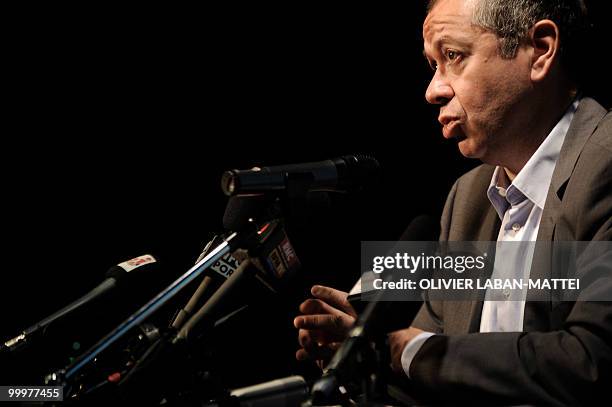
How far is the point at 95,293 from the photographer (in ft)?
5.89

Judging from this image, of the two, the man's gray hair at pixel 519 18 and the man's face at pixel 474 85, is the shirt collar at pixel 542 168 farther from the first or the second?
the man's gray hair at pixel 519 18

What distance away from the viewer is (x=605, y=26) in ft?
7.68

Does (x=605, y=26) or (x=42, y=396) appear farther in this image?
(x=605, y=26)

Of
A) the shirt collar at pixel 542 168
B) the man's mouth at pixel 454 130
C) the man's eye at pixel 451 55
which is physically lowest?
the shirt collar at pixel 542 168

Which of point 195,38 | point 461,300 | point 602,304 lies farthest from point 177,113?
point 602,304

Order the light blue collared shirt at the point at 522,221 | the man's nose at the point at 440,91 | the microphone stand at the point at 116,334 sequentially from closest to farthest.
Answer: the microphone stand at the point at 116,334, the light blue collared shirt at the point at 522,221, the man's nose at the point at 440,91

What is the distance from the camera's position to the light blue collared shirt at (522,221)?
2127 mm

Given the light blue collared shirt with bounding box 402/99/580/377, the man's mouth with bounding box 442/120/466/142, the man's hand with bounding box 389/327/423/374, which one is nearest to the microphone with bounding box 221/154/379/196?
the man's hand with bounding box 389/327/423/374

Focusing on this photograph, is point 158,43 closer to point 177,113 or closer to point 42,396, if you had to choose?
point 177,113

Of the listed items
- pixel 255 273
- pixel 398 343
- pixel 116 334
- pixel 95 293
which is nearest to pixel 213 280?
pixel 255 273

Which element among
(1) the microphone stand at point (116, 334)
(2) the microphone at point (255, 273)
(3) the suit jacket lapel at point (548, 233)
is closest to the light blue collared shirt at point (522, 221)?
(3) the suit jacket lapel at point (548, 233)

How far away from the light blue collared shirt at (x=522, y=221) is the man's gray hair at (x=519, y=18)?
0.79ft

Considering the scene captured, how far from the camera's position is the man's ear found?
2154 millimetres

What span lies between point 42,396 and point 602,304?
1.38m
